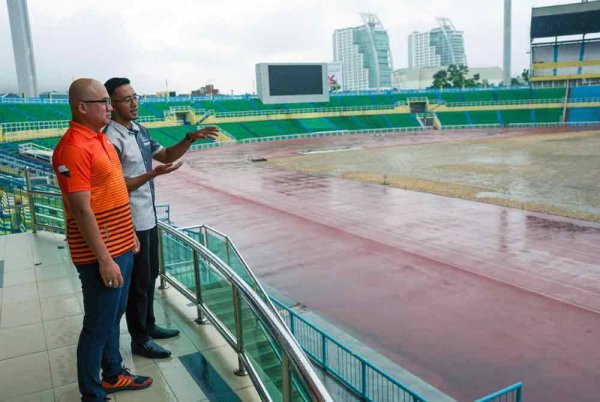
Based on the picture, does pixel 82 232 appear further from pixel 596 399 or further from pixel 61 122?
pixel 61 122

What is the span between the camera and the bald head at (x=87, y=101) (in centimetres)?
279

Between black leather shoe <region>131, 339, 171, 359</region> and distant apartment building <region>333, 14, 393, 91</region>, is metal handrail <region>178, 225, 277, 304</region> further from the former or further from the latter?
distant apartment building <region>333, 14, 393, 91</region>

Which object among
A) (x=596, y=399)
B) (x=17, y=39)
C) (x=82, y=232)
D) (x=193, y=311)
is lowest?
(x=596, y=399)

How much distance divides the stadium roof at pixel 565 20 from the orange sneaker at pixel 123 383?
220 ft

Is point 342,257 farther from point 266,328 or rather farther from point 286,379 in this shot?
point 286,379

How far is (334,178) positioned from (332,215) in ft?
28.2

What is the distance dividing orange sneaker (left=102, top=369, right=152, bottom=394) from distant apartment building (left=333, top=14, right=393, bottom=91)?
17600 cm

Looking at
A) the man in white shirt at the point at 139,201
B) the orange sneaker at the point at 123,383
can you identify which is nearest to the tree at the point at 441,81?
the man in white shirt at the point at 139,201

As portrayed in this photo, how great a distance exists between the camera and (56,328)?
423 cm

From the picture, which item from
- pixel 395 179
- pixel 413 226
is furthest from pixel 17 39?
pixel 413 226

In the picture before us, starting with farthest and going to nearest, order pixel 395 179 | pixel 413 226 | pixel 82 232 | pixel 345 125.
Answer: pixel 345 125, pixel 395 179, pixel 413 226, pixel 82 232

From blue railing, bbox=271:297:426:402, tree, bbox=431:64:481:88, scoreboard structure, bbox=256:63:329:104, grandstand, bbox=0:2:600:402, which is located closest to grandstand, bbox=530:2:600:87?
tree, bbox=431:64:481:88

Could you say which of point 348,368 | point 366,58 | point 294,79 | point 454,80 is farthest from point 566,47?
point 366,58

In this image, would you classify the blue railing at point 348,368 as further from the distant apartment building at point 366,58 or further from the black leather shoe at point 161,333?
the distant apartment building at point 366,58
